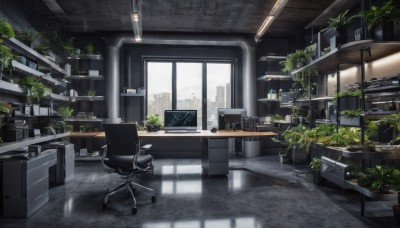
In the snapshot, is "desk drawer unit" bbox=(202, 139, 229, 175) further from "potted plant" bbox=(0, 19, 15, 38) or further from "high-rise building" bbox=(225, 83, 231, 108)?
"high-rise building" bbox=(225, 83, 231, 108)

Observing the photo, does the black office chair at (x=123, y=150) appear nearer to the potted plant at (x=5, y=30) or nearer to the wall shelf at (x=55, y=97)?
the potted plant at (x=5, y=30)

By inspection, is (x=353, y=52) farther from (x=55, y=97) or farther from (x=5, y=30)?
(x=55, y=97)

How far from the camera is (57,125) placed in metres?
4.86

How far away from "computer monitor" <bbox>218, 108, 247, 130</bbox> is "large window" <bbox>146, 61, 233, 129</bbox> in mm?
2311

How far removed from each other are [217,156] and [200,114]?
332 cm

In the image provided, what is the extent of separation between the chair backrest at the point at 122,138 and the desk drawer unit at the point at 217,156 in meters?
1.73

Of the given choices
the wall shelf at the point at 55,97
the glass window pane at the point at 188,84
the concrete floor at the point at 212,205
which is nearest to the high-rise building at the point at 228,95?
the glass window pane at the point at 188,84

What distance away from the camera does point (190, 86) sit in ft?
26.3

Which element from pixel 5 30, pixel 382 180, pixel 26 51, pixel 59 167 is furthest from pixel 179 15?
pixel 382 180

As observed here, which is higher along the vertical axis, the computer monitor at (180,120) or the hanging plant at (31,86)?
the hanging plant at (31,86)

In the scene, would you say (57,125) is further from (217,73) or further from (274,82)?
(274,82)

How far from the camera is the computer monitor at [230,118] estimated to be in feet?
18.2

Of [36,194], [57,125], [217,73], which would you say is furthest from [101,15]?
[36,194]

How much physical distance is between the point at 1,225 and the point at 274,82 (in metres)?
6.99
